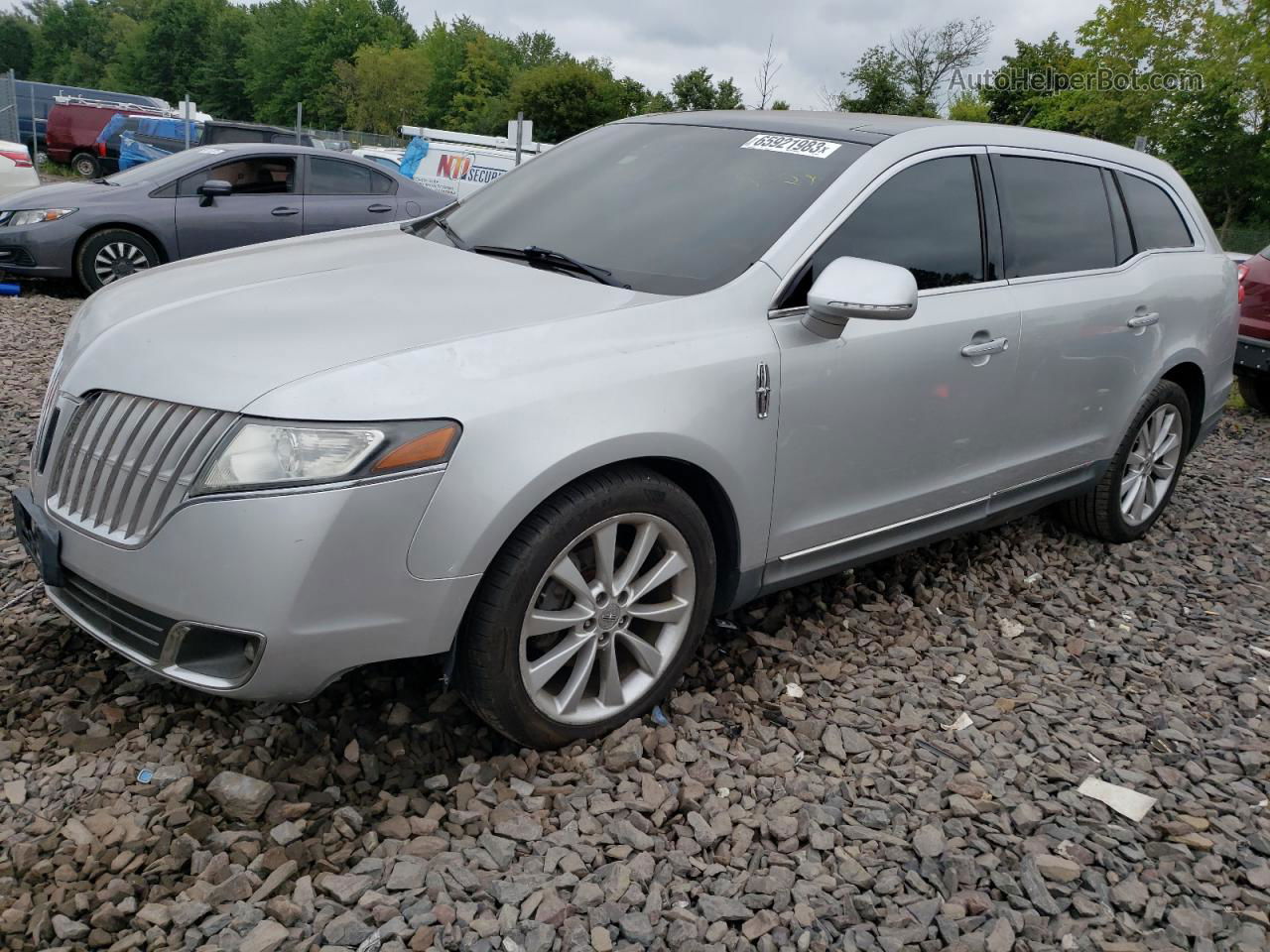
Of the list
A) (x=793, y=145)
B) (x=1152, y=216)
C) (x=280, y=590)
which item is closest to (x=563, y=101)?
(x=1152, y=216)

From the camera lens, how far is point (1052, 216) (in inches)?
165

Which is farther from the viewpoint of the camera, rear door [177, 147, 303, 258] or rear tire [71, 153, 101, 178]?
rear tire [71, 153, 101, 178]

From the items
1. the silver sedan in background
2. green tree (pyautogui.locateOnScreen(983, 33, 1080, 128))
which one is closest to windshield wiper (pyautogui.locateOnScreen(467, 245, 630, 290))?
the silver sedan in background

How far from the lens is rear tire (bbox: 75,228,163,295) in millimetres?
9164

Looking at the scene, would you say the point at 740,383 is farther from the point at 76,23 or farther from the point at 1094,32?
the point at 76,23

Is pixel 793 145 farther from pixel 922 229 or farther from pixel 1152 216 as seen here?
pixel 1152 216

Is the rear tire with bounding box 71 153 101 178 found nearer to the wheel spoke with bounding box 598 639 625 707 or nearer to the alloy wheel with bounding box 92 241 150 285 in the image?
the alloy wheel with bounding box 92 241 150 285

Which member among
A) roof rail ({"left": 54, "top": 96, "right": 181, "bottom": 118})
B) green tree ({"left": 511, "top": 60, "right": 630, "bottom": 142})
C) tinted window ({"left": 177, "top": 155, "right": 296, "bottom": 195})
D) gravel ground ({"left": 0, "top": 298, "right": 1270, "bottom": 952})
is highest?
green tree ({"left": 511, "top": 60, "right": 630, "bottom": 142})

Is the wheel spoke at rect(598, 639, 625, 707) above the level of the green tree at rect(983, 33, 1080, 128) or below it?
below

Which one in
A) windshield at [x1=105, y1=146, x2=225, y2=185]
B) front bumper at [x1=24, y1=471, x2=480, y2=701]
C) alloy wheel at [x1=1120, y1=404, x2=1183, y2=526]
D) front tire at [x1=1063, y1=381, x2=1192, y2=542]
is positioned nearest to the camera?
front bumper at [x1=24, y1=471, x2=480, y2=701]

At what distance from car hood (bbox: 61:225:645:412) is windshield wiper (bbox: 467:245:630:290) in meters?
0.07

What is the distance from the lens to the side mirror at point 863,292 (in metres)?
2.97

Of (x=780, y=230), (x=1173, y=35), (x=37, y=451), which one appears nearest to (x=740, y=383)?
(x=780, y=230)

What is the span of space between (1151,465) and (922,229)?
224 cm
